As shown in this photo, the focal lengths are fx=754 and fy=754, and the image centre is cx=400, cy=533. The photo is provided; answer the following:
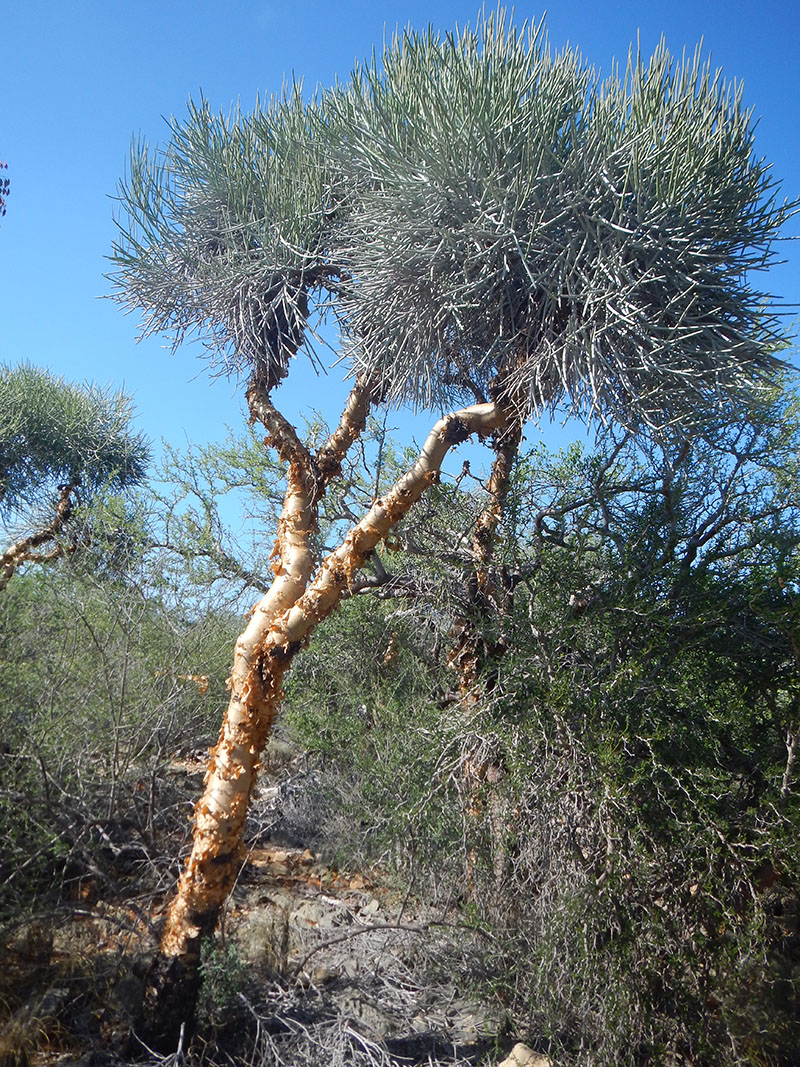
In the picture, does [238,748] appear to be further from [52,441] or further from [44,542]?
[52,441]

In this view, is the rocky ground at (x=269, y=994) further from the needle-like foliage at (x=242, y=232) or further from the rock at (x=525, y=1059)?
the needle-like foliage at (x=242, y=232)

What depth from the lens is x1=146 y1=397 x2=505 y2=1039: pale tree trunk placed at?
436 centimetres

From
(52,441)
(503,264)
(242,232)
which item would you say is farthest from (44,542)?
(503,264)

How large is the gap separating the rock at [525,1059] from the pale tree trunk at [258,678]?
6.08 feet

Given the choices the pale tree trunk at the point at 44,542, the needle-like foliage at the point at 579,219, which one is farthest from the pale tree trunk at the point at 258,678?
the pale tree trunk at the point at 44,542

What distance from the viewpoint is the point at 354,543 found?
4844 mm

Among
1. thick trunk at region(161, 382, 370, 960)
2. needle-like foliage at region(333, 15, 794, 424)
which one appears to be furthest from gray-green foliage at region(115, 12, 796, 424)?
thick trunk at region(161, 382, 370, 960)

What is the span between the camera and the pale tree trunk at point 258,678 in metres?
4.36

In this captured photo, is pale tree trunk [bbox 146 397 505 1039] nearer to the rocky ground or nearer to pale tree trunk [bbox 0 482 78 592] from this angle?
the rocky ground

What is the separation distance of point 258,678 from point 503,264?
115 inches

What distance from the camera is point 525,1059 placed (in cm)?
419

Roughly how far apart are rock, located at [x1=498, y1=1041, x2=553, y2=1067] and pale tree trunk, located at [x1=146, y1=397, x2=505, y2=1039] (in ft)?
6.08

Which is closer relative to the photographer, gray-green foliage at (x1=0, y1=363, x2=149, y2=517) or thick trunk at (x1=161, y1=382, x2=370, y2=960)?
thick trunk at (x1=161, y1=382, x2=370, y2=960)

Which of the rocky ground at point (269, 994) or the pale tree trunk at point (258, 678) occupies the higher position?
the pale tree trunk at point (258, 678)
